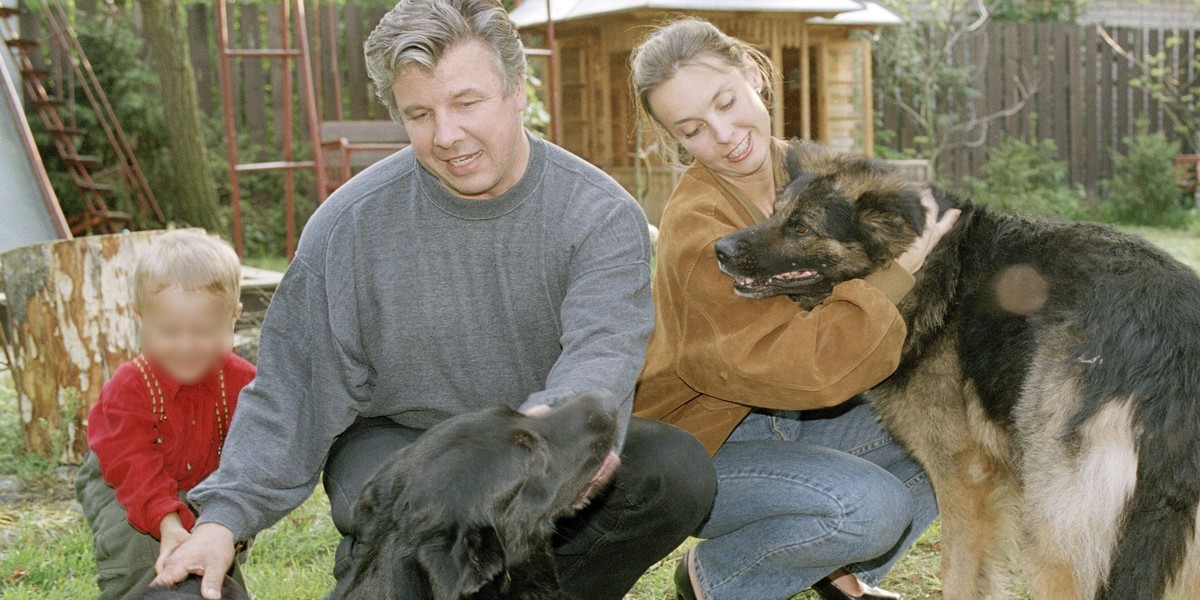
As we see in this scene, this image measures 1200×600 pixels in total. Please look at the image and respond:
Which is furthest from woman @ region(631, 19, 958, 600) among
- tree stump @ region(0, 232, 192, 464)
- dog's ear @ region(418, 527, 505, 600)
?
tree stump @ region(0, 232, 192, 464)

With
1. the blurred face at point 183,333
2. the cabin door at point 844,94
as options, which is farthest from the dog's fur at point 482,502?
the cabin door at point 844,94

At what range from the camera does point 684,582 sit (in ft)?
10.7

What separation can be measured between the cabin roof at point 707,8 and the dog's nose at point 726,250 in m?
7.25

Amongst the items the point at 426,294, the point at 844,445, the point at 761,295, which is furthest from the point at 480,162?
the point at 844,445

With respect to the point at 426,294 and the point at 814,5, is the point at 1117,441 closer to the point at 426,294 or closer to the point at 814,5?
the point at 426,294

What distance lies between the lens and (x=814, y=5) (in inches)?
414

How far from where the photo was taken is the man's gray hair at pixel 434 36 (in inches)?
98.4

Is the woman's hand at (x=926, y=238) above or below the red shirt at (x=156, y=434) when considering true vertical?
above

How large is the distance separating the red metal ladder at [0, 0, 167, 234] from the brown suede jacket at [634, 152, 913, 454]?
822 cm

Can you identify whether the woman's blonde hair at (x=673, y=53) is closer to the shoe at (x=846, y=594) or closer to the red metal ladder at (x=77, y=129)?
the shoe at (x=846, y=594)

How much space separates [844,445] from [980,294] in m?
0.76

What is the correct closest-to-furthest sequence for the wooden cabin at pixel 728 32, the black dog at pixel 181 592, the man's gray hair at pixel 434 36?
the black dog at pixel 181 592 < the man's gray hair at pixel 434 36 < the wooden cabin at pixel 728 32

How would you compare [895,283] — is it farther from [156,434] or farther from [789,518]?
[156,434]

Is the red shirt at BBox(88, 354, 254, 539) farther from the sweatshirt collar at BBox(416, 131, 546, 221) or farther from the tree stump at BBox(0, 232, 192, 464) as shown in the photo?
the tree stump at BBox(0, 232, 192, 464)
